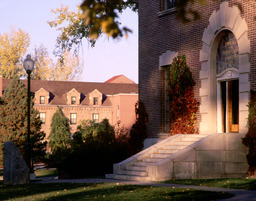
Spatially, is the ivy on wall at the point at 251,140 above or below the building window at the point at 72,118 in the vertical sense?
below

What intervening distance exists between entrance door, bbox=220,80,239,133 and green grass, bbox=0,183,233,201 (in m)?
6.72

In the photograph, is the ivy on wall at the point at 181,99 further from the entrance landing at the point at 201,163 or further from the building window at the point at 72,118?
the building window at the point at 72,118

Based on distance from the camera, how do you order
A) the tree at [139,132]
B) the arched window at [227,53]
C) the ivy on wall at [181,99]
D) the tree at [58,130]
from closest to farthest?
the arched window at [227,53]
the ivy on wall at [181,99]
the tree at [139,132]
the tree at [58,130]

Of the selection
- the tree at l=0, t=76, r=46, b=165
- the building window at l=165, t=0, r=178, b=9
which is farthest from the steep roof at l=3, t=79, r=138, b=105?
the building window at l=165, t=0, r=178, b=9

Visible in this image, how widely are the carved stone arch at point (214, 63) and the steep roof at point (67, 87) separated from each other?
51.0 metres

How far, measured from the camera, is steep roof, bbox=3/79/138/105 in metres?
69.4

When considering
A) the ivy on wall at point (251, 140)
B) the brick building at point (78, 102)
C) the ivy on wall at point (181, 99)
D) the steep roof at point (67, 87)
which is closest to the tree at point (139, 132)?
the ivy on wall at point (181, 99)

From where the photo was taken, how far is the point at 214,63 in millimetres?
19641

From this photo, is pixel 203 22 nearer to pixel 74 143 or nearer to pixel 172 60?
pixel 172 60

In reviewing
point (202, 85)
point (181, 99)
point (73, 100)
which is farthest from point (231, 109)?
point (73, 100)

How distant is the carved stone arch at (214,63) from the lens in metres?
17.7

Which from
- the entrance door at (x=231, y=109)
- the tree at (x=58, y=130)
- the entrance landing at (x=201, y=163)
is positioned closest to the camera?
the entrance landing at (x=201, y=163)

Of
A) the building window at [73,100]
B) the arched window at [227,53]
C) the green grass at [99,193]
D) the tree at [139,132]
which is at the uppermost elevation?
the building window at [73,100]

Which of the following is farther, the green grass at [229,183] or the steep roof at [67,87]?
the steep roof at [67,87]
